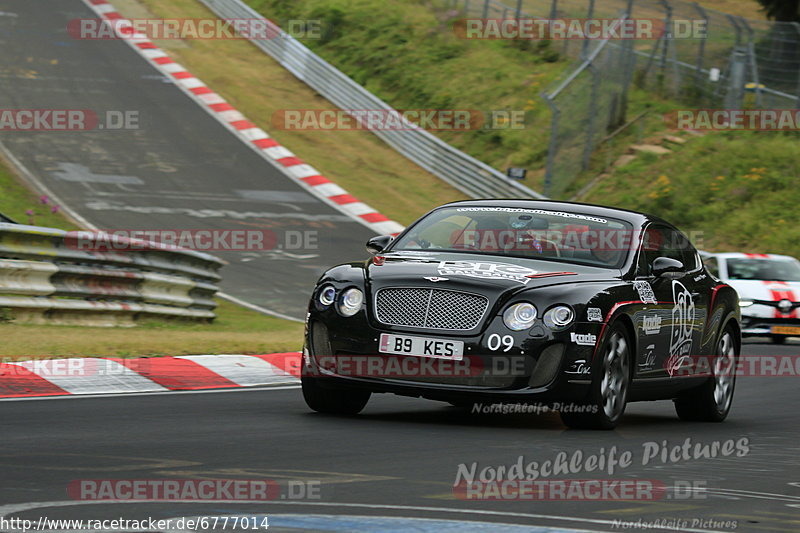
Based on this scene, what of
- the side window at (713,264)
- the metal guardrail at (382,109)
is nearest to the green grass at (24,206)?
the metal guardrail at (382,109)

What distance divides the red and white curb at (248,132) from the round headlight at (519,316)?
15690mm

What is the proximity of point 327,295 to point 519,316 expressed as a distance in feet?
4.09

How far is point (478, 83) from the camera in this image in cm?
3450

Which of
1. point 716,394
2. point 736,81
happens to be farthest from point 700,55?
point 716,394

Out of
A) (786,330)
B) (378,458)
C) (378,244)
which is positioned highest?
(378,244)

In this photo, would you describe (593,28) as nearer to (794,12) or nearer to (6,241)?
(794,12)

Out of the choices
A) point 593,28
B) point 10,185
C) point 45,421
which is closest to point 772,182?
point 593,28

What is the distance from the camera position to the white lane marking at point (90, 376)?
9.70 meters

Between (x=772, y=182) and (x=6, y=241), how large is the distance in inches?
728

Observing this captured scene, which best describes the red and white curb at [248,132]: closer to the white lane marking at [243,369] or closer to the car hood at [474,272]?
the white lane marking at [243,369]

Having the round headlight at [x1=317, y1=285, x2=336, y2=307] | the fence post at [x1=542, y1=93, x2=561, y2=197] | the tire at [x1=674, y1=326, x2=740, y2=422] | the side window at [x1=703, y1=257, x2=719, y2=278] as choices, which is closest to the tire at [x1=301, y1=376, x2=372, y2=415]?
the round headlight at [x1=317, y1=285, x2=336, y2=307]

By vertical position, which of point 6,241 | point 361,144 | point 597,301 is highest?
point 597,301

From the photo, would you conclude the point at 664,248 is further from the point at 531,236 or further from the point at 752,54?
the point at 752,54

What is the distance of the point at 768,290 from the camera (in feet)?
64.3
